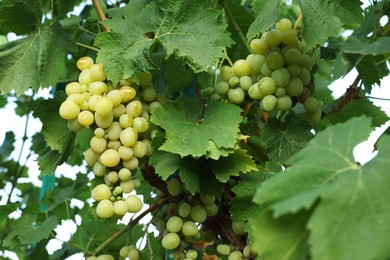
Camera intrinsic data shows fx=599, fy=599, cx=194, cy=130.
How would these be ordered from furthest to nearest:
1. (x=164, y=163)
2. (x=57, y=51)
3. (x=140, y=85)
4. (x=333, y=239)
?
(x=57, y=51) → (x=140, y=85) → (x=164, y=163) → (x=333, y=239)

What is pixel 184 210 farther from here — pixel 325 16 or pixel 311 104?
pixel 325 16

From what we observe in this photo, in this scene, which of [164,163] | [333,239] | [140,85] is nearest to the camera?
[333,239]

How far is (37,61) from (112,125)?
0.25m

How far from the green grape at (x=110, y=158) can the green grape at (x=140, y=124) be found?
6 centimetres

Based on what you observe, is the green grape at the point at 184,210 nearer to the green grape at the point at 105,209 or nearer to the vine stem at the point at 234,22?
the green grape at the point at 105,209

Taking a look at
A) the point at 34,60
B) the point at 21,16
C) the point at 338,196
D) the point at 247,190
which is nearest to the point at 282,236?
the point at 338,196

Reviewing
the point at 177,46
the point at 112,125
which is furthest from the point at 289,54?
the point at 112,125

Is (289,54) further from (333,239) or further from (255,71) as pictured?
(333,239)

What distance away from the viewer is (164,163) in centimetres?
99

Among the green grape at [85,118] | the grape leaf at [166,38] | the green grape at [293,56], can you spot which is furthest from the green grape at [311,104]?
the green grape at [85,118]

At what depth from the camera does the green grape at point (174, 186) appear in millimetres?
1086

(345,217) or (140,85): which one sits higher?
(345,217)

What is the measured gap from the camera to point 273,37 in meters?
1.09

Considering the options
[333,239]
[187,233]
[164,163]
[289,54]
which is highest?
[333,239]
